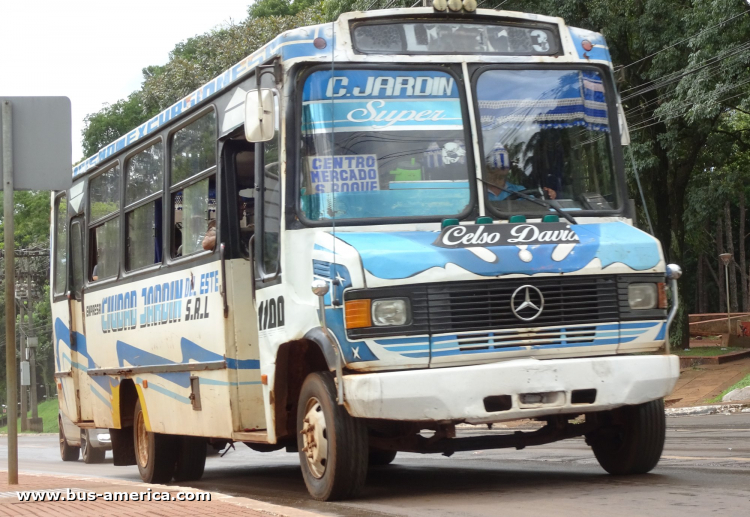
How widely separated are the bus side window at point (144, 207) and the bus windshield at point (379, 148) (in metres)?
3.30

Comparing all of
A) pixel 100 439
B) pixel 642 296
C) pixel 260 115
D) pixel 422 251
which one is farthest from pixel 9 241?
pixel 100 439

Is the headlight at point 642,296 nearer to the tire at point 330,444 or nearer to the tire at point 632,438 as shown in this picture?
the tire at point 632,438

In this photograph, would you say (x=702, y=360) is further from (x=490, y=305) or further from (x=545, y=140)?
(x=490, y=305)

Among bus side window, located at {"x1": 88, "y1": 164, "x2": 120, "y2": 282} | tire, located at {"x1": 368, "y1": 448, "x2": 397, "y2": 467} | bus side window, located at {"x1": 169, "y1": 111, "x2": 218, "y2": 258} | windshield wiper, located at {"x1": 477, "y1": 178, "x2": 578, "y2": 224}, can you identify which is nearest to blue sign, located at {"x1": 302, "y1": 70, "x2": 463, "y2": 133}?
windshield wiper, located at {"x1": 477, "y1": 178, "x2": 578, "y2": 224}

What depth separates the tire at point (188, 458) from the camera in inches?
443

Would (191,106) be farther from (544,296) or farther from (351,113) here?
(544,296)

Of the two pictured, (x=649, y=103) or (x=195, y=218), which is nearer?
(x=195, y=218)

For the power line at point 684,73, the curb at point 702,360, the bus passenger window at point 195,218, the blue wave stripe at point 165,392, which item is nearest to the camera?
the bus passenger window at point 195,218

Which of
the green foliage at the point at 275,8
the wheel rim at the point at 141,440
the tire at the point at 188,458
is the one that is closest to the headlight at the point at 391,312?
the tire at the point at 188,458

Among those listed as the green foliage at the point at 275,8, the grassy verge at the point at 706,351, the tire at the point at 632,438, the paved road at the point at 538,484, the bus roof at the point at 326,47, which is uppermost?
the green foliage at the point at 275,8

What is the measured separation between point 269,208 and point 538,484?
8.79ft

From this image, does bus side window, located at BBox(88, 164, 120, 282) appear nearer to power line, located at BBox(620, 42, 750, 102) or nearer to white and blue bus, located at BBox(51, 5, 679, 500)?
white and blue bus, located at BBox(51, 5, 679, 500)

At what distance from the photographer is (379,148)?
7734mm

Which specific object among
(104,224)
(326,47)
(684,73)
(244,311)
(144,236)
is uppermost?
(684,73)
